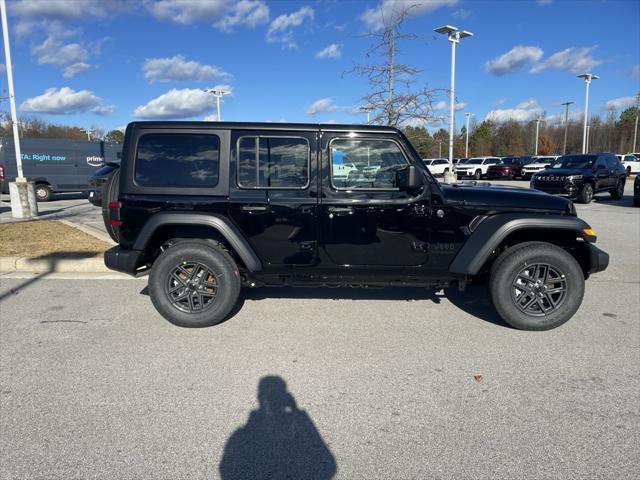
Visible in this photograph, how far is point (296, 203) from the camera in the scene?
4.20m

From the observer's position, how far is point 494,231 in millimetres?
4113

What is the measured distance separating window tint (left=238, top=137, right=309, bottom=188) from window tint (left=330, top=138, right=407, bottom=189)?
305 mm

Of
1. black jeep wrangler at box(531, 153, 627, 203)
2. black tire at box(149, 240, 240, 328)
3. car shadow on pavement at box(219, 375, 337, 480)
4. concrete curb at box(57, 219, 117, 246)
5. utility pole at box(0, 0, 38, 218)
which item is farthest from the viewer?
black jeep wrangler at box(531, 153, 627, 203)

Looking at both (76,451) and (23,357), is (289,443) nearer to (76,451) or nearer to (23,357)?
(76,451)

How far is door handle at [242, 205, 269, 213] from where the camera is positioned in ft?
13.8

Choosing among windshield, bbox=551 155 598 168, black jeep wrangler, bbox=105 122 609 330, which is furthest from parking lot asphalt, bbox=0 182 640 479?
windshield, bbox=551 155 598 168

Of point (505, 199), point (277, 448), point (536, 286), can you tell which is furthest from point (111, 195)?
point (536, 286)

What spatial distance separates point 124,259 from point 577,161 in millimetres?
17239

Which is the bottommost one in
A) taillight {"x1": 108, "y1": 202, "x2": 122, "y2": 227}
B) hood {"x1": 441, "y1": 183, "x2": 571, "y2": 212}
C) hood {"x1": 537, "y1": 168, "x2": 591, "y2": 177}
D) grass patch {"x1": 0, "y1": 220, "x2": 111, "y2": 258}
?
grass patch {"x1": 0, "y1": 220, "x2": 111, "y2": 258}

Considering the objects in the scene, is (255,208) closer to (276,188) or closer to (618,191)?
(276,188)

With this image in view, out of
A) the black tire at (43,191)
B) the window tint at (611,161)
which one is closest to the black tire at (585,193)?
the window tint at (611,161)

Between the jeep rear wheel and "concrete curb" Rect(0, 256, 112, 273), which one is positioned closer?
"concrete curb" Rect(0, 256, 112, 273)

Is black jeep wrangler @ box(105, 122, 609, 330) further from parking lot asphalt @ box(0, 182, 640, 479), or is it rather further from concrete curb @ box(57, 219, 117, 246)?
concrete curb @ box(57, 219, 117, 246)

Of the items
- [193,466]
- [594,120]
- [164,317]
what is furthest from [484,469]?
[594,120]
